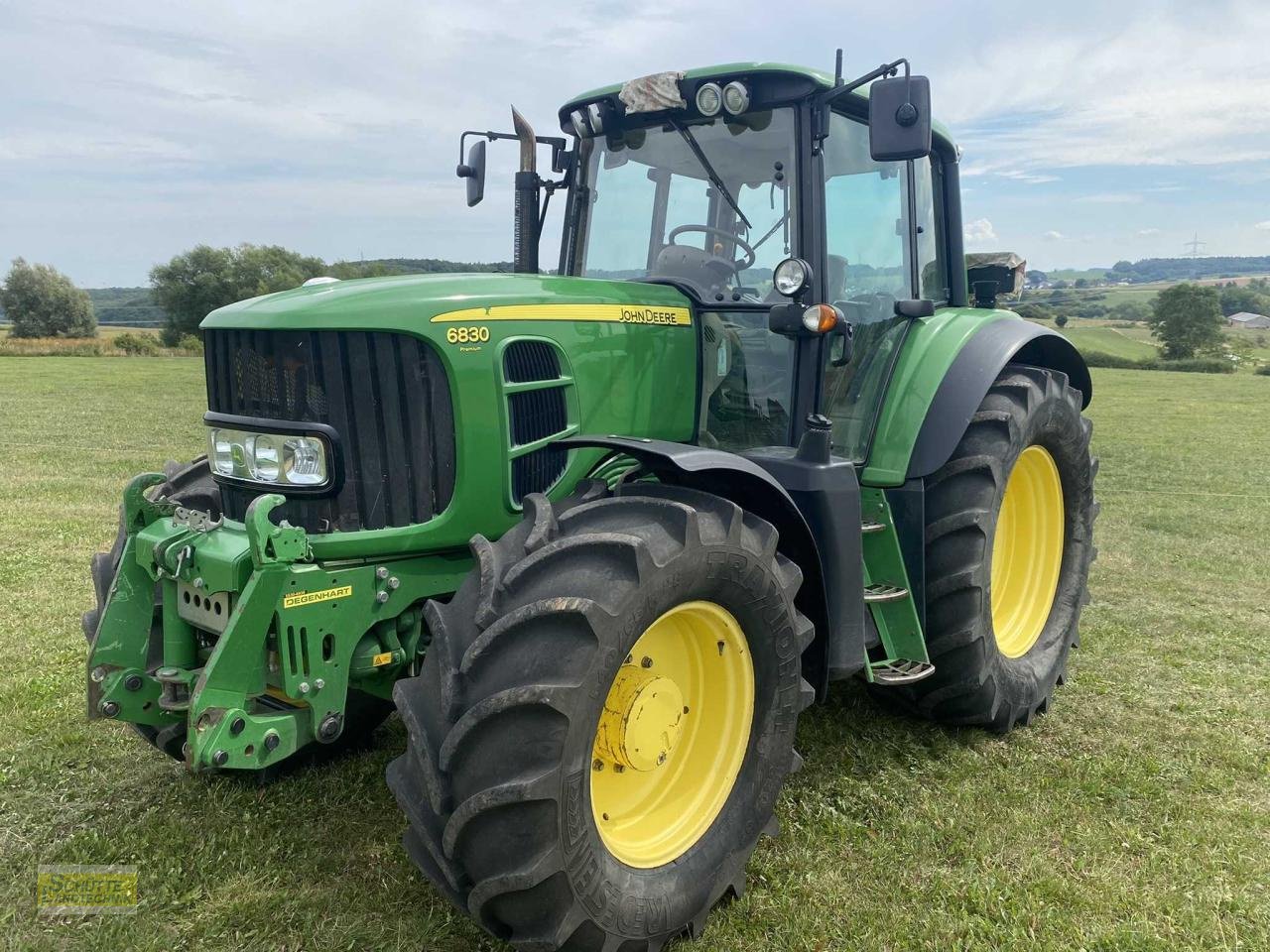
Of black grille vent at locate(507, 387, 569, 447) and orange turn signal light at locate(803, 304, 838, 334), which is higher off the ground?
orange turn signal light at locate(803, 304, 838, 334)

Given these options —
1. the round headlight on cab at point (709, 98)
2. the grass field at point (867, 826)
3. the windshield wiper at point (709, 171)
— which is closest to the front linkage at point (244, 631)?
the grass field at point (867, 826)

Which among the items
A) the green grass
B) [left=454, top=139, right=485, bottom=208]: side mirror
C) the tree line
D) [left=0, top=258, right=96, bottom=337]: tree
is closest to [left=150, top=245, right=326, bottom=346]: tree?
the tree line

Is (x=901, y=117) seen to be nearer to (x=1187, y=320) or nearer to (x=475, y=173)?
(x=475, y=173)

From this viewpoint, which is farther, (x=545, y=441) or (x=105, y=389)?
(x=105, y=389)

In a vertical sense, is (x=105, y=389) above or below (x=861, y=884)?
above

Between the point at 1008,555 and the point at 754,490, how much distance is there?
217cm

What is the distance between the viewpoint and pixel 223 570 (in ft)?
9.15

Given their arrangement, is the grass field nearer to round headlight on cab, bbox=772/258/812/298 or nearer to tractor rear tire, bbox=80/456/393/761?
tractor rear tire, bbox=80/456/393/761

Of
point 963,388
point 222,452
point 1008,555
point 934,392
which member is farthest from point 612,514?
point 1008,555

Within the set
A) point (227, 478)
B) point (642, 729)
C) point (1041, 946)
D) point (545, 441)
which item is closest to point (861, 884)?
point (1041, 946)

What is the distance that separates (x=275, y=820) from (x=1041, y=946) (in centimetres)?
246

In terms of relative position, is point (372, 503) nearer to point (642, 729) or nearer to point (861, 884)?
point (642, 729)

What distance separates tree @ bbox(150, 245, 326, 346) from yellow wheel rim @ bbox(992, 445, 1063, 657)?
4794 cm

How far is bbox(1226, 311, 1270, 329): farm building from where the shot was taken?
5331cm
